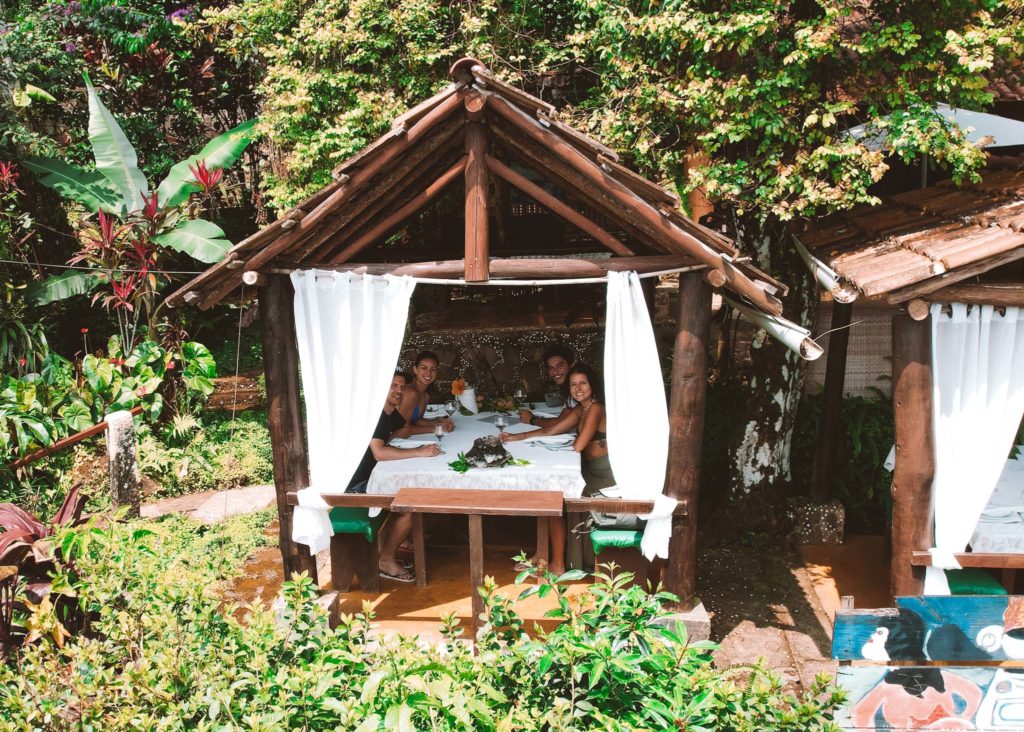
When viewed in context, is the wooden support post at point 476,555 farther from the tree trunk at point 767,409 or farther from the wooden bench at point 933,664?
the tree trunk at point 767,409

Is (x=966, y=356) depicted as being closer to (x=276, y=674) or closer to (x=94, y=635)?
(x=276, y=674)

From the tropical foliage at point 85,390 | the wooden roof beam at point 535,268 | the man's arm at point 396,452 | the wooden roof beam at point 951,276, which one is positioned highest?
the wooden roof beam at point 535,268

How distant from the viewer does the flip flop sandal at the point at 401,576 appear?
22.3ft

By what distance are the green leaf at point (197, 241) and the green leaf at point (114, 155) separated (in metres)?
0.69

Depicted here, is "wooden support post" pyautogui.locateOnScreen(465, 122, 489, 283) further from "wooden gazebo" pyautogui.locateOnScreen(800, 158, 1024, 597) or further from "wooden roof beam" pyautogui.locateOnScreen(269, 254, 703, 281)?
"wooden gazebo" pyautogui.locateOnScreen(800, 158, 1024, 597)

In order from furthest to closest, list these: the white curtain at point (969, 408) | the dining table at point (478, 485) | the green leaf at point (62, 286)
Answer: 1. the green leaf at point (62, 286)
2. the dining table at point (478, 485)
3. the white curtain at point (969, 408)

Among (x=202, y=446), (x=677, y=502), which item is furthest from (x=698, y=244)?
A: (x=202, y=446)

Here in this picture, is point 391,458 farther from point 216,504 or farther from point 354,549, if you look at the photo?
point 216,504

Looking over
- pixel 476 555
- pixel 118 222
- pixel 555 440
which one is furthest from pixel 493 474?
pixel 118 222

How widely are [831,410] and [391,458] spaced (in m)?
4.32

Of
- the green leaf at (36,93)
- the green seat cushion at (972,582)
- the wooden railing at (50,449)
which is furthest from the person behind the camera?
the green leaf at (36,93)

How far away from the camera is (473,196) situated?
536cm

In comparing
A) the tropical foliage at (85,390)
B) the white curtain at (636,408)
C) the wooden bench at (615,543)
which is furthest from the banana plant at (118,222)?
the white curtain at (636,408)

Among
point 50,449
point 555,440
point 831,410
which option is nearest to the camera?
point 555,440
